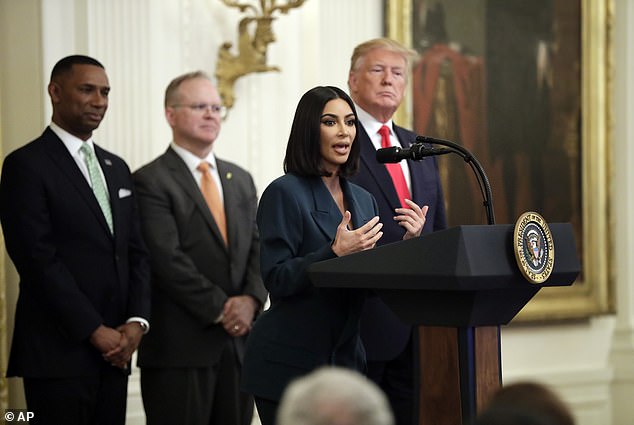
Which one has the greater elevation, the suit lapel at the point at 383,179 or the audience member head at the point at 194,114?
the audience member head at the point at 194,114

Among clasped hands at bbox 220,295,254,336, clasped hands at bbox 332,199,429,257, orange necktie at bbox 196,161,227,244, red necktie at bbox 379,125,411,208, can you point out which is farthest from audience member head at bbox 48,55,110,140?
clasped hands at bbox 332,199,429,257

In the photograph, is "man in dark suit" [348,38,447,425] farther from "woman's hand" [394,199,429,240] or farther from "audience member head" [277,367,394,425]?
"audience member head" [277,367,394,425]

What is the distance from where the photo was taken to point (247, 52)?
6715mm

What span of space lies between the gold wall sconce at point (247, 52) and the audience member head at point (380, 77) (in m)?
1.51

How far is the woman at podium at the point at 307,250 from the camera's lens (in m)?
3.73

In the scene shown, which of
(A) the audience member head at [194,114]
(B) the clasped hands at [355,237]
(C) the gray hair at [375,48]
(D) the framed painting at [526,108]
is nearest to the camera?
(B) the clasped hands at [355,237]

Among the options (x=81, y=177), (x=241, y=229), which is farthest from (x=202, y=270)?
(x=81, y=177)

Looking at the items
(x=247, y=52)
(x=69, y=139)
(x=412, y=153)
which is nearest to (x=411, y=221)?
(x=412, y=153)

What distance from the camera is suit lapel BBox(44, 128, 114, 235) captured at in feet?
16.3

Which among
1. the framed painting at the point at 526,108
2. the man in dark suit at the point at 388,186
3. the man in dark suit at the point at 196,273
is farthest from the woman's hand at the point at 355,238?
the framed painting at the point at 526,108

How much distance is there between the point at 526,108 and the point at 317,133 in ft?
16.0

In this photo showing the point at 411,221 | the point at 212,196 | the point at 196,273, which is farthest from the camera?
the point at 212,196

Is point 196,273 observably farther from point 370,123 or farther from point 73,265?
point 370,123

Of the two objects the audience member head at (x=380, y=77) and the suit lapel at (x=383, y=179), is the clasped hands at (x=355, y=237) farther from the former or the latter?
the audience member head at (x=380, y=77)
